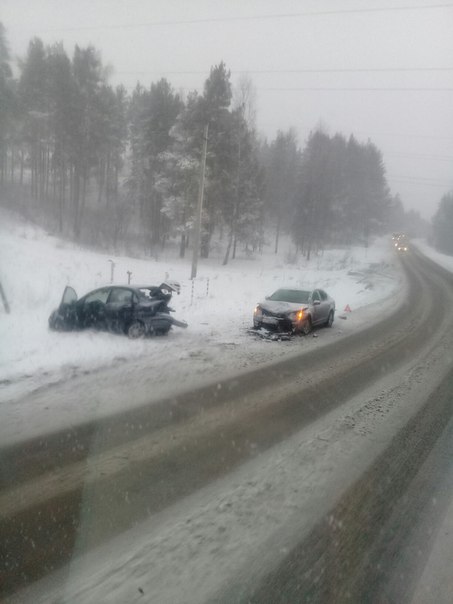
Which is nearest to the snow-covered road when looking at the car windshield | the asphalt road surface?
the asphalt road surface

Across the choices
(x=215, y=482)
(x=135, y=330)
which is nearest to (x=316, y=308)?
(x=135, y=330)

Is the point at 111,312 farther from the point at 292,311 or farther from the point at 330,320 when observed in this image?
the point at 330,320

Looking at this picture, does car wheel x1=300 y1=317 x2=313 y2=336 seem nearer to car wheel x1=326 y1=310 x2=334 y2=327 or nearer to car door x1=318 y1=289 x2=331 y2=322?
car door x1=318 y1=289 x2=331 y2=322

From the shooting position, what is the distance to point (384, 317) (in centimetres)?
1664

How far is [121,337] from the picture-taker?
34.8ft

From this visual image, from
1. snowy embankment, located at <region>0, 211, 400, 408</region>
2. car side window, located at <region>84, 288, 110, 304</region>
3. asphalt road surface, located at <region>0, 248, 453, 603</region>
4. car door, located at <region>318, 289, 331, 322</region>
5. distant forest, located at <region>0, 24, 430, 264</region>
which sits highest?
distant forest, located at <region>0, 24, 430, 264</region>

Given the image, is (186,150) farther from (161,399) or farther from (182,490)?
(182,490)

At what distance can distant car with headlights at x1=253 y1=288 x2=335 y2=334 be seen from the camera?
41.6 ft

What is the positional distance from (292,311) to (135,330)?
479 centimetres

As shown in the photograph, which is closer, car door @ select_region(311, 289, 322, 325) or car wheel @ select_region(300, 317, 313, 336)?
car wheel @ select_region(300, 317, 313, 336)

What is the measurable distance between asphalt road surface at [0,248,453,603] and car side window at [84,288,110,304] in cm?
396

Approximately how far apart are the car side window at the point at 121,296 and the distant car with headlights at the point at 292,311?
13.5 feet

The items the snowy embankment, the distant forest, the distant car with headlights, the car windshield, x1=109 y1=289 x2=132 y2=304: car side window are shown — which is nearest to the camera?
the snowy embankment

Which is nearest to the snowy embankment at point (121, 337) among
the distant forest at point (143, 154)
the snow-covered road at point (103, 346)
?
the snow-covered road at point (103, 346)
